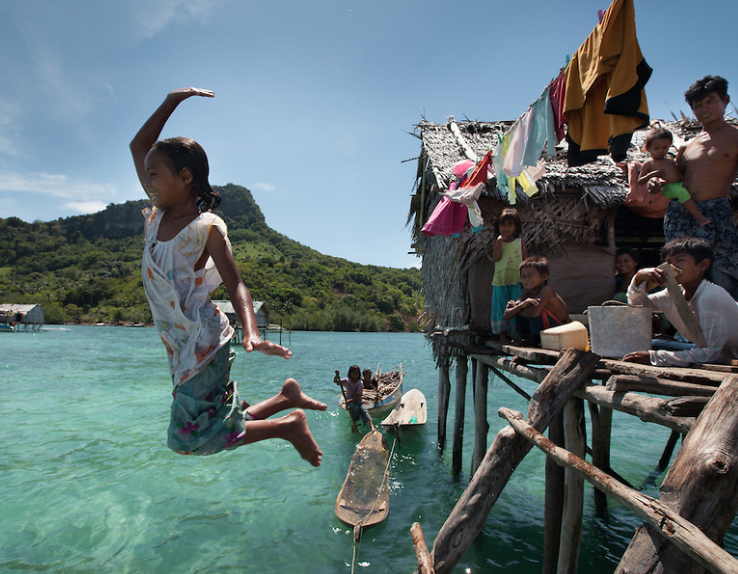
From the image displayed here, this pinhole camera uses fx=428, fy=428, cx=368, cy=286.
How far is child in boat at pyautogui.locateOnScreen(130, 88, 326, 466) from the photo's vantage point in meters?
2.15

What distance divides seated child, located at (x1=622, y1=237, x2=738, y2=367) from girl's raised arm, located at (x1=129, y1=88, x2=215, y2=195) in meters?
3.13

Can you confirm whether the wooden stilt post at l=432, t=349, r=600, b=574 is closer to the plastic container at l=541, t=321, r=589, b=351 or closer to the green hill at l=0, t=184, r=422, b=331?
the plastic container at l=541, t=321, r=589, b=351

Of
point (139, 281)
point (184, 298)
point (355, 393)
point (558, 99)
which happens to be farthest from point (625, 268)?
point (139, 281)

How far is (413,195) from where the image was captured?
29.4 feet

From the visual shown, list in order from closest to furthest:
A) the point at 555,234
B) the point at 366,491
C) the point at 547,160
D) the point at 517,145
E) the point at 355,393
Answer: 1. the point at 517,145
2. the point at 547,160
3. the point at 366,491
4. the point at 555,234
5. the point at 355,393

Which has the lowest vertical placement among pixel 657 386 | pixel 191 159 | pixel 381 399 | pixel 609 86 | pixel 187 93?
pixel 381 399

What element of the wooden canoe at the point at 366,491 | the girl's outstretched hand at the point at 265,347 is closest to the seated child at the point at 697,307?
the girl's outstretched hand at the point at 265,347

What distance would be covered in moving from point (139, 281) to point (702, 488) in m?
79.8

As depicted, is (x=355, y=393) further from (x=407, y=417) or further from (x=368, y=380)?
(x=368, y=380)

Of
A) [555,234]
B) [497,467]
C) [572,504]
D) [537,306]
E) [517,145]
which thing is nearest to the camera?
[497,467]

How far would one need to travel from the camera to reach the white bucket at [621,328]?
2.97 metres

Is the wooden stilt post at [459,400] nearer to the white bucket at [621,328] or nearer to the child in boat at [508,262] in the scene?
the child in boat at [508,262]

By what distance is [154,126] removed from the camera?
240 cm

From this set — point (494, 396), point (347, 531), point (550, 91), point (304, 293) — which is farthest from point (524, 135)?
point (304, 293)
